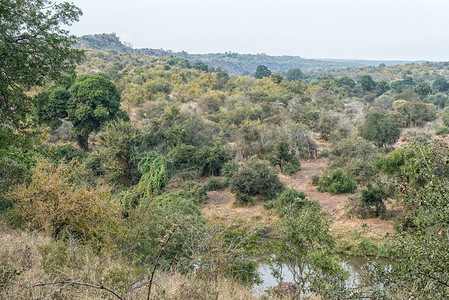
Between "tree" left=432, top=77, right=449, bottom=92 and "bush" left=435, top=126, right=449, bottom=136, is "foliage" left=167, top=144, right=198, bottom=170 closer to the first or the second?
"bush" left=435, top=126, right=449, bottom=136

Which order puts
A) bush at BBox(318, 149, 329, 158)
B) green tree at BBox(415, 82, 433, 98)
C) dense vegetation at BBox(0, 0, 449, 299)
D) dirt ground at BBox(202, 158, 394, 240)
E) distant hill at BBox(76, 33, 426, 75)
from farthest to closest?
distant hill at BBox(76, 33, 426, 75) → green tree at BBox(415, 82, 433, 98) → bush at BBox(318, 149, 329, 158) → dirt ground at BBox(202, 158, 394, 240) → dense vegetation at BBox(0, 0, 449, 299)

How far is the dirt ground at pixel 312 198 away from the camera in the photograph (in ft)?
42.5

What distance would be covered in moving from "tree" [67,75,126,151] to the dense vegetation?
0.28 feet

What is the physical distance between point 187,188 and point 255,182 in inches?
136

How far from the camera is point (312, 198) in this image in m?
15.6

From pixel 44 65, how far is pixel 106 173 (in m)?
10.6

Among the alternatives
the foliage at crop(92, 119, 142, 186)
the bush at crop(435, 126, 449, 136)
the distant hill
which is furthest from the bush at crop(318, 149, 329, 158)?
the distant hill

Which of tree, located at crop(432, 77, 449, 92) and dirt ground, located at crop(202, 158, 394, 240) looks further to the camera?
tree, located at crop(432, 77, 449, 92)

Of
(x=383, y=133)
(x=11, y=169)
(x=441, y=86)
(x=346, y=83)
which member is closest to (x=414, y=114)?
(x=383, y=133)

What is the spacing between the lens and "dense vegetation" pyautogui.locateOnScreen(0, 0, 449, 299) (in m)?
3.88

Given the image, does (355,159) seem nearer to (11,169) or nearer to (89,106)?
(11,169)

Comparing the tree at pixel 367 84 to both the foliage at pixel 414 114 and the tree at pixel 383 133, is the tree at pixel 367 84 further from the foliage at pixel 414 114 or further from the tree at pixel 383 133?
the tree at pixel 383 133

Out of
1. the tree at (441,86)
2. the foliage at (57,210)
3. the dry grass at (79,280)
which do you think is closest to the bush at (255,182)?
the foliage at (57,210)

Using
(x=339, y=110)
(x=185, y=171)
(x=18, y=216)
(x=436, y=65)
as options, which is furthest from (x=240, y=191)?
(x=436, y=65)
